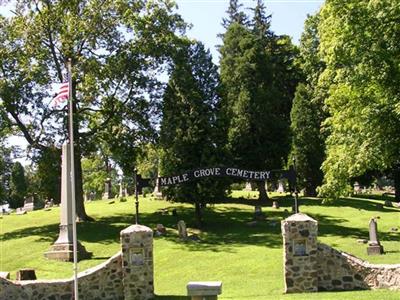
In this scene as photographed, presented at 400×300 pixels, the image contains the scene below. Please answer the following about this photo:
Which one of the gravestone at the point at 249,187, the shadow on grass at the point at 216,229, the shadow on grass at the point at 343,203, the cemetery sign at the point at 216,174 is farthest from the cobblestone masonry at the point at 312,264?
the gravestone at the point at 249,187

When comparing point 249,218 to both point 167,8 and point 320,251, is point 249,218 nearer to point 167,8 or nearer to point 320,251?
point 167,8

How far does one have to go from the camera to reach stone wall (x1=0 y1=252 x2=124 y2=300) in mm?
14906

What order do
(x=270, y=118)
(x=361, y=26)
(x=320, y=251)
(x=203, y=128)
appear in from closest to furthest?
(x=320, y=251)
(x=361, y=26)
(x=203, y=128)
(x=270, y=118)

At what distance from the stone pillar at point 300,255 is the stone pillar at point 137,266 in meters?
3.72

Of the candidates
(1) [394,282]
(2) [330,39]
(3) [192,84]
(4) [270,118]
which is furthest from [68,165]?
(4) [270,118]

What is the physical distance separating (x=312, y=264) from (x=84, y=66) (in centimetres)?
2048

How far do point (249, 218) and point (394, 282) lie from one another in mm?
19927

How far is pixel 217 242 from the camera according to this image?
26625 mm

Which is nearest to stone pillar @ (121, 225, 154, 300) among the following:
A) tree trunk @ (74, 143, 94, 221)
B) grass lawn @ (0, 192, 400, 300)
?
grass lawn @ (0, 192, 400, 300)

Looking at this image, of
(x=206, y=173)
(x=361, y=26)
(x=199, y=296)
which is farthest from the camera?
(x=361, y=26)

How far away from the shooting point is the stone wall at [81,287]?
14906 millimetres

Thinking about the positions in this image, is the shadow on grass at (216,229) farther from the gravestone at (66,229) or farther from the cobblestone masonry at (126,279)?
the cobblestone masonry at (126,279)

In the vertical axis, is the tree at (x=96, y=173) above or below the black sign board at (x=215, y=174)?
above

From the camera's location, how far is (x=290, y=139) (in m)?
42.0
